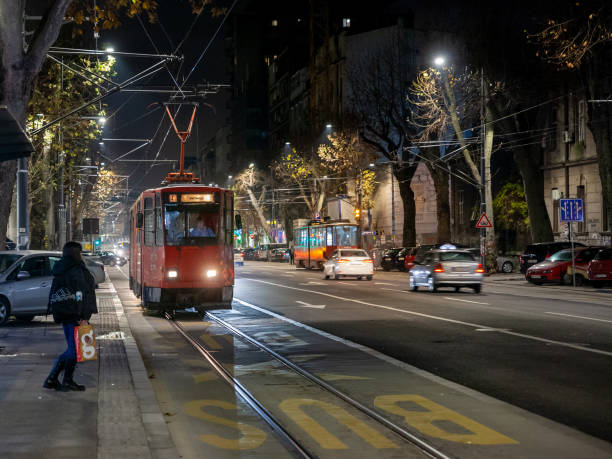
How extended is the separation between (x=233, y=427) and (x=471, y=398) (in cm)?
284

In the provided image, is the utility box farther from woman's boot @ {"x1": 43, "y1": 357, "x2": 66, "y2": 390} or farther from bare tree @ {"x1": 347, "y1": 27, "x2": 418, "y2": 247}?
woman's boot @ {"x1": 43, "y1": 357, "x2": 66, "y2": 390}

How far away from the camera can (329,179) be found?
73375mm

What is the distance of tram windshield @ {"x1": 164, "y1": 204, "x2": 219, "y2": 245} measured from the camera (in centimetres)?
2138

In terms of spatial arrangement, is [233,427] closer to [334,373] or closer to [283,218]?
[334,373]

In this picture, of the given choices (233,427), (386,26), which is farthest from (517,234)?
(233,427)

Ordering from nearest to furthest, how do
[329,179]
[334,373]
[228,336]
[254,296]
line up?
[334,373], [228,336], [254,296], [329,179]

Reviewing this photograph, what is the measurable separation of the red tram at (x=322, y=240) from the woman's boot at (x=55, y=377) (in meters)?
45.2

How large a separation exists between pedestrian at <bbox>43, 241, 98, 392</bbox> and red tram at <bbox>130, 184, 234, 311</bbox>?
37.5 ft

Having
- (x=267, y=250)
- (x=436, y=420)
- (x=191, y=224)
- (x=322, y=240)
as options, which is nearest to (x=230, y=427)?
(x=436, y=420)

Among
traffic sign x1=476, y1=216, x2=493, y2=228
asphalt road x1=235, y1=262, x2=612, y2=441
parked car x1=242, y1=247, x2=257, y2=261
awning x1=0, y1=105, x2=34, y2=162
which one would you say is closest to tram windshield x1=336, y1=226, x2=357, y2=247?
traffic sign x1=476, y1=216, x2=493, y2=228

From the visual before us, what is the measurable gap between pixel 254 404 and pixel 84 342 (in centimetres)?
204

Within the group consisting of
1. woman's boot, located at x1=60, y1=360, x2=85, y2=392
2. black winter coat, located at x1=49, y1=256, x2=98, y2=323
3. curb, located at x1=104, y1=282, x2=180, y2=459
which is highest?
black winter coat, located at x1=49, y1=256, x2=98, y2=323

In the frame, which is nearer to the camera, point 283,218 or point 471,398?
point 471,398

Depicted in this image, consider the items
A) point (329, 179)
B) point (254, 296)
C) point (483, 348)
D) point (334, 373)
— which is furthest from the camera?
point (329, 179)
